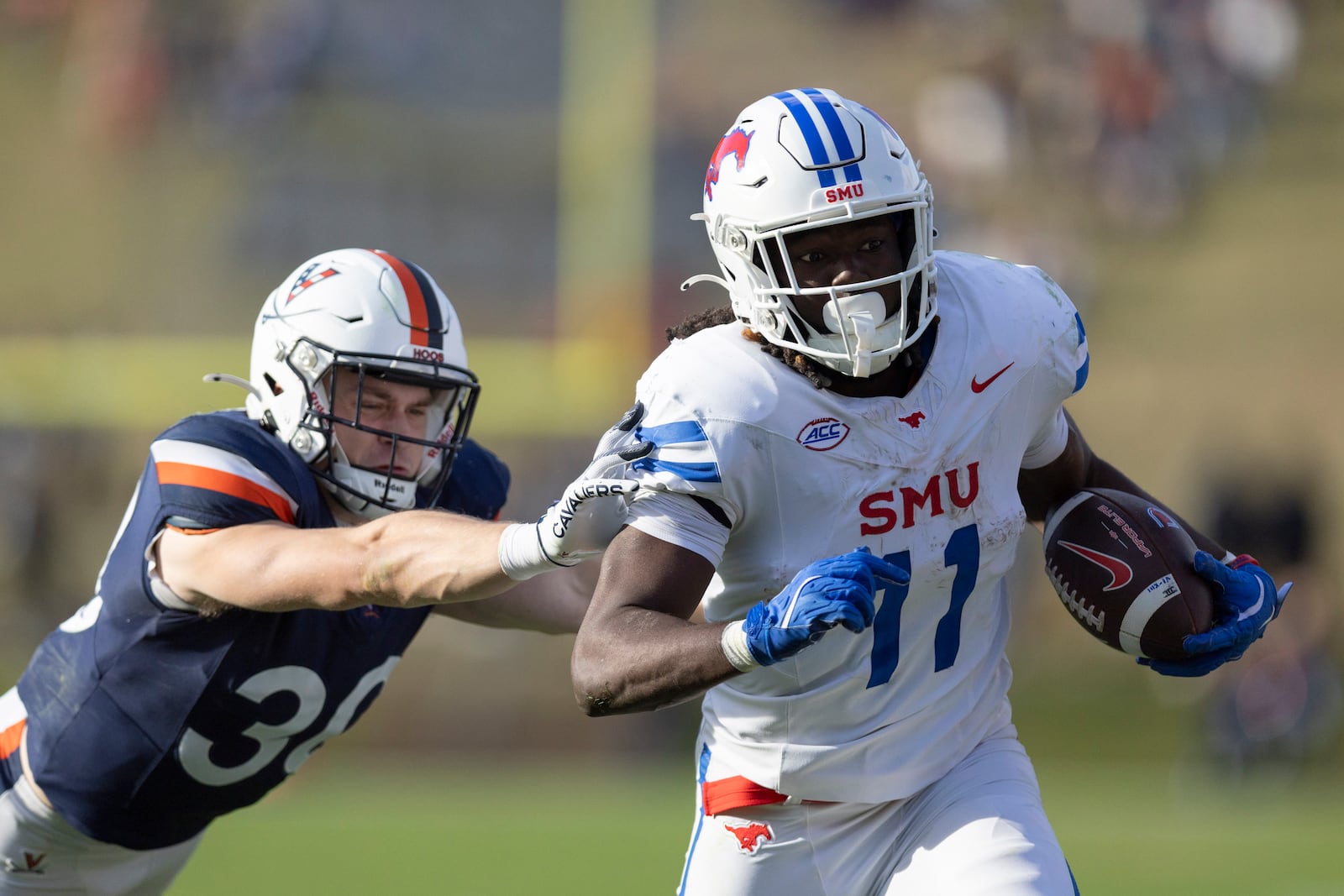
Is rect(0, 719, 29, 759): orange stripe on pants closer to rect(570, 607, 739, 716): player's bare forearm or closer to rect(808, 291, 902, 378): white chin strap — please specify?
rect(570, 607, 739, 716): player's bare forearm

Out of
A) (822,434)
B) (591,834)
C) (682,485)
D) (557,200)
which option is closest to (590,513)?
(682,485)

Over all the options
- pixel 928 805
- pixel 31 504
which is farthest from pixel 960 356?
pixel 31 504

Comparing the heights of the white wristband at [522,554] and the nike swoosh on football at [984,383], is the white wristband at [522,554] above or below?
below

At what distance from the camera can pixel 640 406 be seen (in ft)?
8.66

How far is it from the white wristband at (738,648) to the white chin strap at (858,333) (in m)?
0.54

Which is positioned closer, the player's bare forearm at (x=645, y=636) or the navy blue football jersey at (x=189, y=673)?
the player's bare forearm at (x=645, y=636)

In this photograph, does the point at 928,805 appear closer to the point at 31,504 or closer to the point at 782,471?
the point at 782,471

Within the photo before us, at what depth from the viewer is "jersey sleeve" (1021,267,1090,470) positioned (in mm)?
2902

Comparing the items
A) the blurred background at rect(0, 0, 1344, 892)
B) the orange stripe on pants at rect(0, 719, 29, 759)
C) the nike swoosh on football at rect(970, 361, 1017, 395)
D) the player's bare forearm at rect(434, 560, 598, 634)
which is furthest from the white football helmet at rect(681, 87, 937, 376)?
the blurred background at rect(0, 0, 1344, 892)

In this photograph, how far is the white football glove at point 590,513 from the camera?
2502 mm

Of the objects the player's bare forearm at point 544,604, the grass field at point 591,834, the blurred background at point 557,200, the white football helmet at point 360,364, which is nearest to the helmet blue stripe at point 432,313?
the white football helmet at point 360,364

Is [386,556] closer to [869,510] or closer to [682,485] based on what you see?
[682,485]

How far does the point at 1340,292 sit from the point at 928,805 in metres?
10.5

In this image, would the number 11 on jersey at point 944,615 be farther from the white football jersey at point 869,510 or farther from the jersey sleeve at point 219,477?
the jersey sleeve at point 219,477
